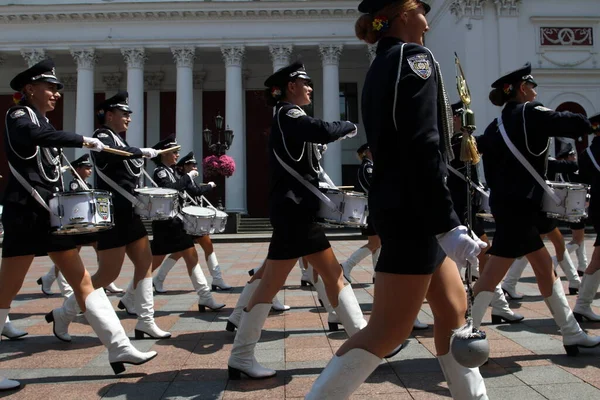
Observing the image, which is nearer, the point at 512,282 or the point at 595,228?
the point at 595,228

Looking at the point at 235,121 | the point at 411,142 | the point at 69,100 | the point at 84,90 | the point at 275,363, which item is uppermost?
the point at 69,100

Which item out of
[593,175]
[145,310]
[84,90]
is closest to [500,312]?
[593,175]

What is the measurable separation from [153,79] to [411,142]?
113 ft

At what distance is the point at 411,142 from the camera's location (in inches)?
85.7

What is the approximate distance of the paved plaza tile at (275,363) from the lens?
11.0ft

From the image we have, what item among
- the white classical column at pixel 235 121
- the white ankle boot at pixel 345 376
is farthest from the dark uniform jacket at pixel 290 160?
the white classical column at pixel 235 121

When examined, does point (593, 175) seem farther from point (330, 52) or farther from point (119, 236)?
point (330, 52)

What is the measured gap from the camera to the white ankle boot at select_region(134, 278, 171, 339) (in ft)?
15.7

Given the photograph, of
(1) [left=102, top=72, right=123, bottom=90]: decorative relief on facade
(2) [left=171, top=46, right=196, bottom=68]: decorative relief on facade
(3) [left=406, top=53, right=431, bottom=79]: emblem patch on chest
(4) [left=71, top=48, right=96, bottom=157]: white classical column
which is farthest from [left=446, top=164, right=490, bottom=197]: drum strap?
(1) [left=102, top=72, right=123, bottom=90]: decorative relief on facade

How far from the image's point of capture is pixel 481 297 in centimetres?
397

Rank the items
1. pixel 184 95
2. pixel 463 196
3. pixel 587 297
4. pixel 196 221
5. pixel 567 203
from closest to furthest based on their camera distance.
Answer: pixel 567 203, pixel 587 297, pixel 463 196, pixel 196 221, pixel 184 95

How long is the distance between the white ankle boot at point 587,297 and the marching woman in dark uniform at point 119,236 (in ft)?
13.1

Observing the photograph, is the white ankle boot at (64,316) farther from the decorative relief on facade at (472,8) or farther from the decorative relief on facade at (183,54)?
the decorative relief on facade at (183,54)

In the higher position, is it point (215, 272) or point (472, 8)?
point (472, 8)
